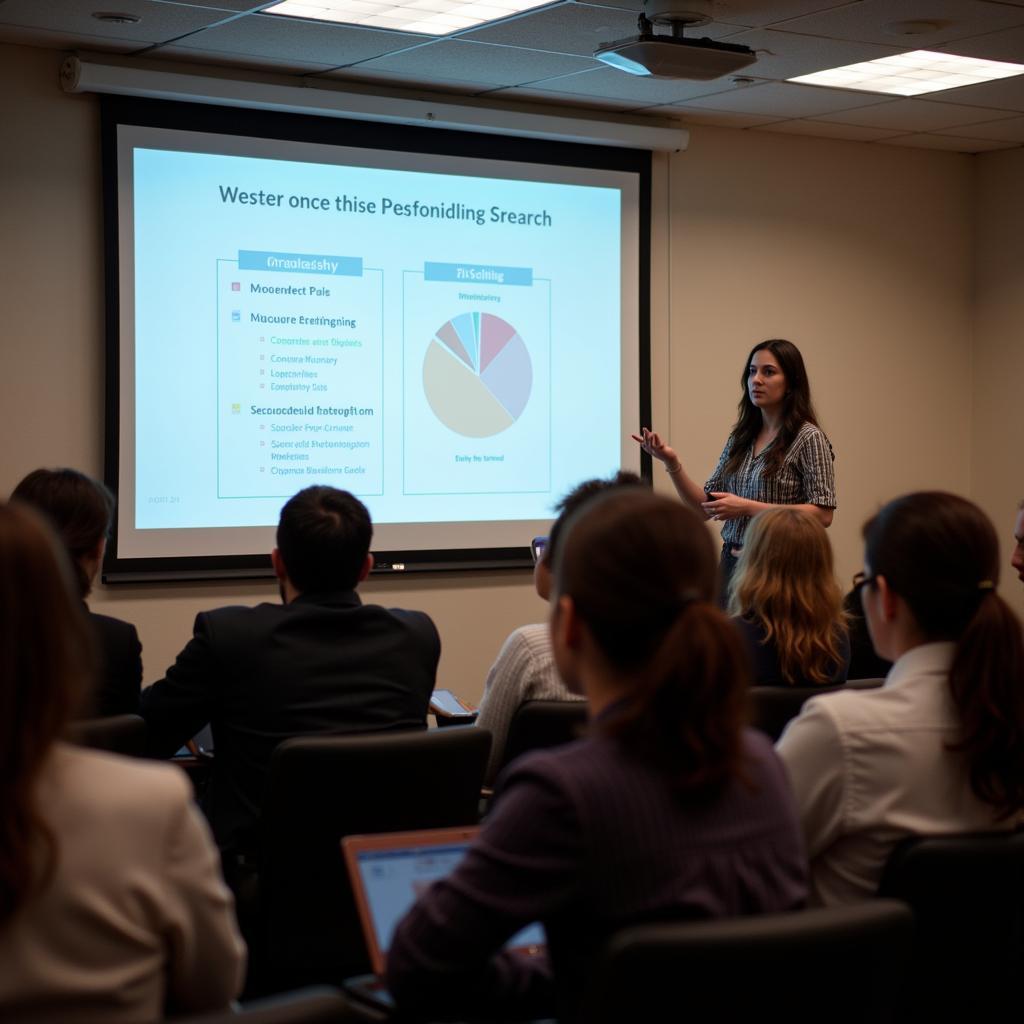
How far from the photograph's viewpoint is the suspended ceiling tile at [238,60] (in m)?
4.89

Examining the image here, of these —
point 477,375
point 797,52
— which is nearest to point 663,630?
point 797,52

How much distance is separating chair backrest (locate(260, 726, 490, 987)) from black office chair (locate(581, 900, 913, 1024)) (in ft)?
3.31

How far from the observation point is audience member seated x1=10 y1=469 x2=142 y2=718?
2600 millimetres

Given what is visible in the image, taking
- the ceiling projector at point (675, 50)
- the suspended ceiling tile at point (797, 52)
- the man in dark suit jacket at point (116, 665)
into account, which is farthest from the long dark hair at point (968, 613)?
the suspended ceiling tile at point (797, 52)

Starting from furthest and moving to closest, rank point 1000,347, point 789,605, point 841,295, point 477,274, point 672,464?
1. point 1000,347
2. point 841,295
3. point 477,274
4. point 672,464
5. point 789,605

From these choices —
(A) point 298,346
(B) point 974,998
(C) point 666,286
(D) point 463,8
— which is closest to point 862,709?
(B) point 974,998

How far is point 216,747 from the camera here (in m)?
2.55

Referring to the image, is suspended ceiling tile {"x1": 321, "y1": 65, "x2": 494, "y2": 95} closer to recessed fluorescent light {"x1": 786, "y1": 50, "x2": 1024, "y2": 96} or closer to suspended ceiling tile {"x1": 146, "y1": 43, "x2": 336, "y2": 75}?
suspended ceiling tile {"x1": 146, "y1": 43, "x2": 336, "y2": 75}

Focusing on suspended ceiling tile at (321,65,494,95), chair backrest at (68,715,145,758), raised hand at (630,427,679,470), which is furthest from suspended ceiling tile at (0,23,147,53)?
chair backrest at (68,715,145,758)

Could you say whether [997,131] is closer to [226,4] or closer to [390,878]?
[226,4]

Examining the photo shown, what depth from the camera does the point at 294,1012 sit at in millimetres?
1129

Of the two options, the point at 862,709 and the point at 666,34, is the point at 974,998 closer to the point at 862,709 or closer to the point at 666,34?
the point at 862,709

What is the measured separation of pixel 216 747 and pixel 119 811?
56.5 inches

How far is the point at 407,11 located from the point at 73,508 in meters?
2.46
